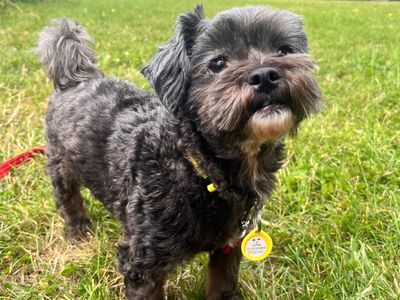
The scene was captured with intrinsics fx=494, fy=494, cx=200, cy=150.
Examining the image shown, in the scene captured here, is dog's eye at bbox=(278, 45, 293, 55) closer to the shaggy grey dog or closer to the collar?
the shaggy grey dog

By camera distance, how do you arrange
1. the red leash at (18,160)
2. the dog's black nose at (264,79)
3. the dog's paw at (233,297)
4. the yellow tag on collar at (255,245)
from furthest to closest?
the red leash at (18,160)
the dog's paw at (233,297)
the yellow tag on collar at (255,245)
the dog's black nose at (264,79)

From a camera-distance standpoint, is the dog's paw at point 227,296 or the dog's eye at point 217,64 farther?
the dog's paw at point 227,296

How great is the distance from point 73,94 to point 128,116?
27.8 inches

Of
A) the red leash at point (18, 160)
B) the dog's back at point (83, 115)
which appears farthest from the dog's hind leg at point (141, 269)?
the red leash at point (18, 160)

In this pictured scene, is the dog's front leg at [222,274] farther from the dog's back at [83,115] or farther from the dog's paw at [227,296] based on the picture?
the dog's back at [83,115]

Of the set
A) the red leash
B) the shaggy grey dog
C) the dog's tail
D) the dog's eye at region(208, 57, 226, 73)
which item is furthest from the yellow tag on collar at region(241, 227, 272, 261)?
the red leash

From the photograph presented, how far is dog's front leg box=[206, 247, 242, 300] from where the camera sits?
2.96 m

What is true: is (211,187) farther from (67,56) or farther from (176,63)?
(67,56)

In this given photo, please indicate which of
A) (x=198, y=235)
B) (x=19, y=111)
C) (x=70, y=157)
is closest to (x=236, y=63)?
(x=198, y=235)

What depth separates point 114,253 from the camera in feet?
11.1

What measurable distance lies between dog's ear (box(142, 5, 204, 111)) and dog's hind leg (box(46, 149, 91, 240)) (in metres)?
1.36

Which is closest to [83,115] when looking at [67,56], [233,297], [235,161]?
[67,56]

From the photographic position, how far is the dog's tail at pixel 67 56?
3.68m

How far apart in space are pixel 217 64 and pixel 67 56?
1676 millimetres
